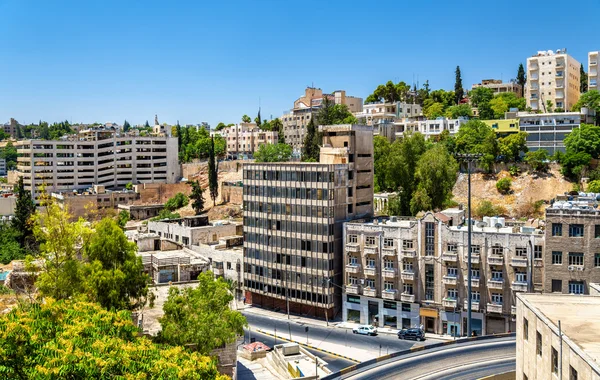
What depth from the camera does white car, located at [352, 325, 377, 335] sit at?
63297 mm

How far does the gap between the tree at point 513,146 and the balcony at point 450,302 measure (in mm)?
59052

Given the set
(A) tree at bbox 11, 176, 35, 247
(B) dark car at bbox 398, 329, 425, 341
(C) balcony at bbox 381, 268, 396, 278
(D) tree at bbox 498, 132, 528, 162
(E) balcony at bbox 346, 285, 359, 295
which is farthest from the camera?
(D) tree at bbox 498, 132, 528, 162

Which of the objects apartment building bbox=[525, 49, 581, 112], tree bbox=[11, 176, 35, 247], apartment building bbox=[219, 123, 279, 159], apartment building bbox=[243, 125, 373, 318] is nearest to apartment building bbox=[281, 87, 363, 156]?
apartment building bbox=[219, 123, 279, 159]

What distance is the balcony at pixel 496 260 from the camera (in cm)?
5856

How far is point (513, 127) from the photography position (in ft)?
395

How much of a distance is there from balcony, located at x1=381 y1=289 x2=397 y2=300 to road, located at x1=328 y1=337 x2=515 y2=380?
25.8 m

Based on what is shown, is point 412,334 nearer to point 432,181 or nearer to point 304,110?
point 432,181

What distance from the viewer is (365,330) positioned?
6356 cm

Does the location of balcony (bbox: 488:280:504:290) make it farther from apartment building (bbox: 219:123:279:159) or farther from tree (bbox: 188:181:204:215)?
→ apartment building (bbox: 219:123:279:159)

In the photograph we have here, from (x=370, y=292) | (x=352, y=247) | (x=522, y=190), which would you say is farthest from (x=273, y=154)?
(x=370, y=292)

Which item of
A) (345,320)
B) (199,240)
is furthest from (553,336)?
(199,240)

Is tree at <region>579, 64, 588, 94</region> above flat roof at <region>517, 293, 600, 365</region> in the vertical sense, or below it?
above

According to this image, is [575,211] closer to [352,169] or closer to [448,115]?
[352,169]

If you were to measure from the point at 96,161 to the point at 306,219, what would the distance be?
305ft
